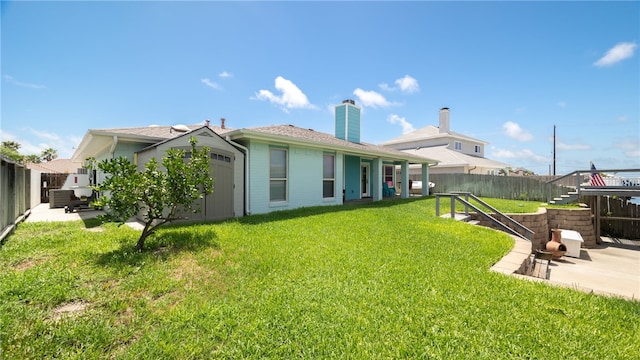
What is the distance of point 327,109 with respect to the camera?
51.6 feet

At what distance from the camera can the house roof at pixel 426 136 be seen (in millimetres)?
27547

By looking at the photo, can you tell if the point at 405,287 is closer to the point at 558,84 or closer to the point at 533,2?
the point at 533,2

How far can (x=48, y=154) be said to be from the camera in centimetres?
3819

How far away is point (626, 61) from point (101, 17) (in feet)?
59.7

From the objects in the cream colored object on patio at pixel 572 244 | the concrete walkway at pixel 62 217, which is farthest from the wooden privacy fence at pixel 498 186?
the concrete walkway at pixel 62 217

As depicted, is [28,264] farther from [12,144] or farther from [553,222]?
[12,144]

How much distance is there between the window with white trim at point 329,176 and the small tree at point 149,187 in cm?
683

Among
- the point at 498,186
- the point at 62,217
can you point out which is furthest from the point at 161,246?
the point at 498,186

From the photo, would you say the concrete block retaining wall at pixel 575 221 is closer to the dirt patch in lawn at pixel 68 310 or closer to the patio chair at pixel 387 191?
the patio chair at pixel 387 191

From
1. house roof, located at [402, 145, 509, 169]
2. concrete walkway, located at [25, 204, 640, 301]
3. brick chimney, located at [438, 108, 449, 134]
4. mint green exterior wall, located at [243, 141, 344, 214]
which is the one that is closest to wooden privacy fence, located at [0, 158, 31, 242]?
concrete walkway, located at [25, 204, 640, 301]

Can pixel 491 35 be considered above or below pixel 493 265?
above

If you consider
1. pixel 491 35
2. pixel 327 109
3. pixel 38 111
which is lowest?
pixel 38 111

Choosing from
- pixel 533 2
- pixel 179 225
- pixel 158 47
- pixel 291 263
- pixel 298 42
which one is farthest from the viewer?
pixel 298 42

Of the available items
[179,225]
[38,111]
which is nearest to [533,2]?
[179,225]
